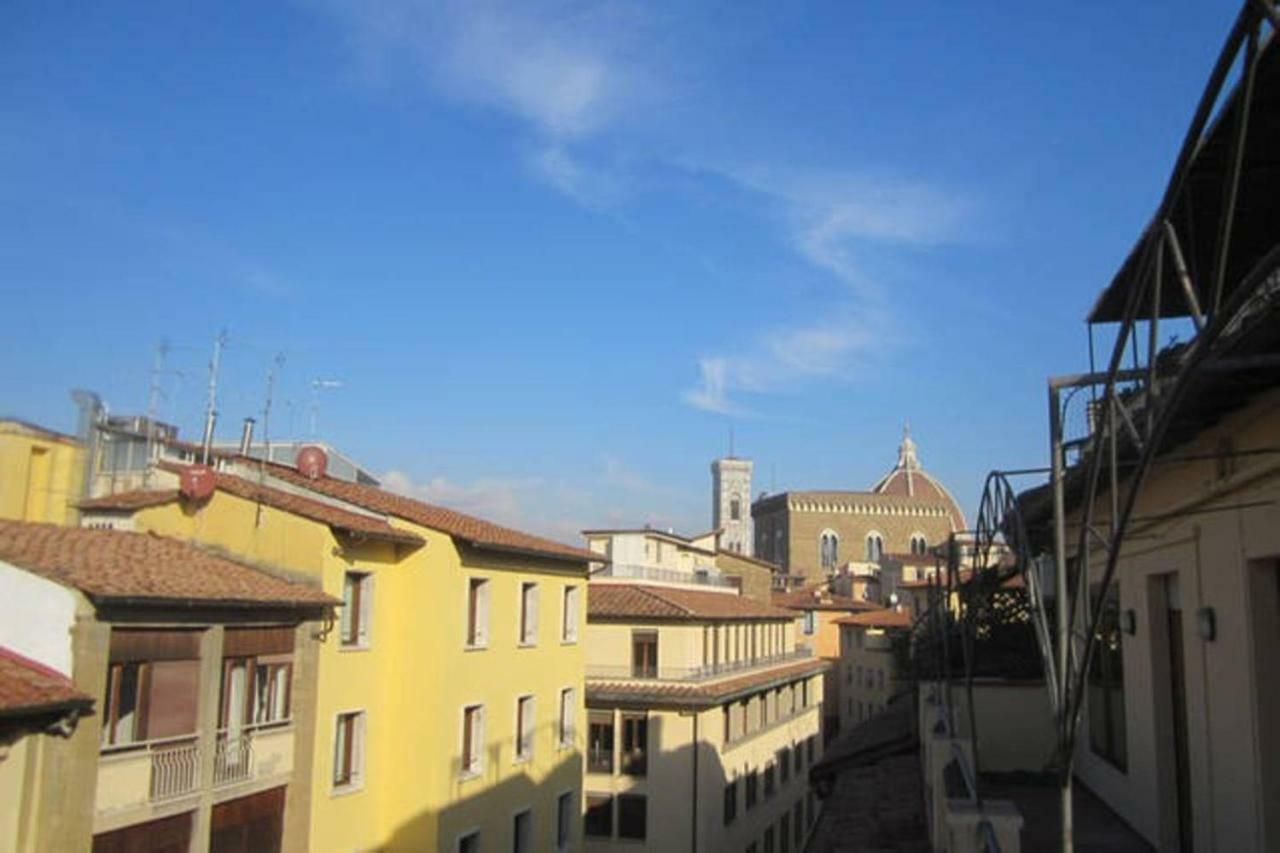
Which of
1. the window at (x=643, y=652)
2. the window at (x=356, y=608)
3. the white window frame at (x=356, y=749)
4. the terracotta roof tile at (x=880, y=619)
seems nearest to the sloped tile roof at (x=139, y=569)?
the window at (x=356, y=608)

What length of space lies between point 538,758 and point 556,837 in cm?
225

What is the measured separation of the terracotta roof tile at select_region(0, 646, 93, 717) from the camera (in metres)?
12.1

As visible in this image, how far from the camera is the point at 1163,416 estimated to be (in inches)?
156

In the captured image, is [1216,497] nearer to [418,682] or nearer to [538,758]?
[418,682]

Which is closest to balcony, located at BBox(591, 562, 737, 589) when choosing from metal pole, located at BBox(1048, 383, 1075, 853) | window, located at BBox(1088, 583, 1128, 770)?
window, located at BBox(1088, 583, 1128, 770)

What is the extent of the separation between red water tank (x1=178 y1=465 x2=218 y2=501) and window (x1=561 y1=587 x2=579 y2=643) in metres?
10.4

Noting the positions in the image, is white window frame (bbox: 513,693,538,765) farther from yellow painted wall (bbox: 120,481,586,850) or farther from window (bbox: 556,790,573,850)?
window (bbox: 556,790,573,850)

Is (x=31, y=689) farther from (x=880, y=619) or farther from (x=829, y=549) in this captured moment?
(x=829, y=549)

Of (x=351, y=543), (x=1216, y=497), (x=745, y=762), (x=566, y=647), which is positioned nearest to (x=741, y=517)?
(x=745, y=762)

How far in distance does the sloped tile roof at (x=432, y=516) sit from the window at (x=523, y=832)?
19.0ft

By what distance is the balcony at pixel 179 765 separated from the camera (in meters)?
13.7

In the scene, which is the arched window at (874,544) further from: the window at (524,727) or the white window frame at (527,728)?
the window at (524,727)

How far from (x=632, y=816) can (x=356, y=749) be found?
1404 cm

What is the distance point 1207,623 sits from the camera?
7496 millimetres
